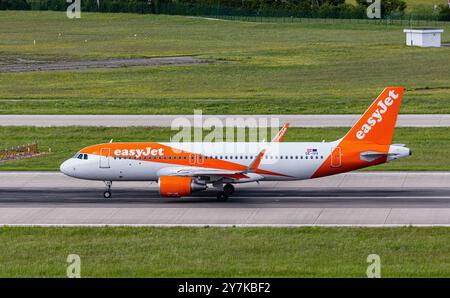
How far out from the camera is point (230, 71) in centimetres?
12481

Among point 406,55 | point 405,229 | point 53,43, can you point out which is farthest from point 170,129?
point 53,43

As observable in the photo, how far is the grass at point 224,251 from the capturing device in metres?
38.2

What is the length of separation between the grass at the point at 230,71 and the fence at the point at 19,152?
60.7 ft

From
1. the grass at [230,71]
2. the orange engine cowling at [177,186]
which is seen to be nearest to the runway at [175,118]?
the grass at [230,71]

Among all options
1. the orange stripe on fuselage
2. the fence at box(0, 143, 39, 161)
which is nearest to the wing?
the orange stripe on fuselage

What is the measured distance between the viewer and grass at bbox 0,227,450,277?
125 feet

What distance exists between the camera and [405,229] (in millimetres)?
46000

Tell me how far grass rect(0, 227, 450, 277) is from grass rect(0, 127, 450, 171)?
20947mm

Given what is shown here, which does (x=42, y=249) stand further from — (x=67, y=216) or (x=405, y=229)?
(x=405, y=229)

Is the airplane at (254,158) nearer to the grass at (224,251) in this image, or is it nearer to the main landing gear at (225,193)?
the main landing gear at (225,193)

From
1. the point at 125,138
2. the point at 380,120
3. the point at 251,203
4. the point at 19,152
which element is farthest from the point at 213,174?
the point at 125,138

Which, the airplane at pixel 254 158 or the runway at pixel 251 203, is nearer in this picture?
the runway at pixel 251 203

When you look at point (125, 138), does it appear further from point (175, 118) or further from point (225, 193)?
point (225, 193)

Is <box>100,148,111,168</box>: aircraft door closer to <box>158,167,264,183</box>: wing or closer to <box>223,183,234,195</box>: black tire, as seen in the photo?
<box>158,167,264,183</box>: wing
